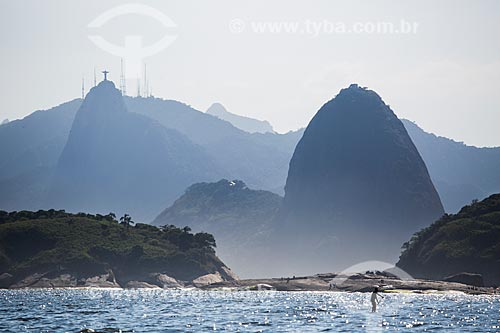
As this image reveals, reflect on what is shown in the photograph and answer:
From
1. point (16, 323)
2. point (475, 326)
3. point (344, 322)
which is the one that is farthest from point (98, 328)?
point (475, 326)

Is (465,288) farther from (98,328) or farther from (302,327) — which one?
(98,328)

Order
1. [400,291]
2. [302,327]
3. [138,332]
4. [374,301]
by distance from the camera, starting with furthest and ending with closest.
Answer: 1. [400,291]
2. [374,301]
3. [302,327]
4. [138,332]

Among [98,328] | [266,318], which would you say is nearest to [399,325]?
[266,318]

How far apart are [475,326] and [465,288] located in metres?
115

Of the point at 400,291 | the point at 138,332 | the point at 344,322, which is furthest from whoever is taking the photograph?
the point at 400,291

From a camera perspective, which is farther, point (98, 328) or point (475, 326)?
point (475, 326)

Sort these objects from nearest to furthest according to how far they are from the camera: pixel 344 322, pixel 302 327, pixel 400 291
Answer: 1. pixel 302 327
2. pixel 344 322
3. pixel 400 291

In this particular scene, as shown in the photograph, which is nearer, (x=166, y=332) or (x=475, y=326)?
(x=166, y=332)

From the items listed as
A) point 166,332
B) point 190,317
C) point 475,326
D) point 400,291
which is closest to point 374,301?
point 475,326

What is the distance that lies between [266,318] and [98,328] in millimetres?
23027

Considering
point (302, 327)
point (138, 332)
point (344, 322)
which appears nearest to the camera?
point (138, 332)

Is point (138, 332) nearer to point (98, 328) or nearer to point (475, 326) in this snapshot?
point (98, 328)

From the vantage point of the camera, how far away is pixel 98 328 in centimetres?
6694

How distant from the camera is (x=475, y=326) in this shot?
241 ft
